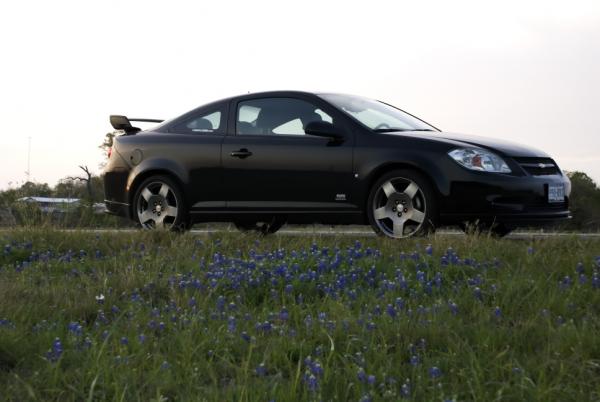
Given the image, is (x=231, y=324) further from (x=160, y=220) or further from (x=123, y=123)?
(x=123, y=123)

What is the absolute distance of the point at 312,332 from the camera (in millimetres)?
3830

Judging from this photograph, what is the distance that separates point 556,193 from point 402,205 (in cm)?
155

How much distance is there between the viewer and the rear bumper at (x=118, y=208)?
353 inches

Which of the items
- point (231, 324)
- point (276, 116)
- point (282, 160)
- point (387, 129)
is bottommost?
point (231, 324)

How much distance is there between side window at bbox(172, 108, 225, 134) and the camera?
28.3 ft

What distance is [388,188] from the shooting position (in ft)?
24.5

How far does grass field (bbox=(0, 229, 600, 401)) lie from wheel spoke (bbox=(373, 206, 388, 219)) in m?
1.38

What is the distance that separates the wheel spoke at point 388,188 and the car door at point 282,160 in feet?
1.26

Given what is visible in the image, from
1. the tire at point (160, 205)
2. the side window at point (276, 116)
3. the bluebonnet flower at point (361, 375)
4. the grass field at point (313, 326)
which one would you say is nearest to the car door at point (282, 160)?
the side window at point (276, 116)

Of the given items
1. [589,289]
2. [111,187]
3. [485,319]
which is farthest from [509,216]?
[111,187]

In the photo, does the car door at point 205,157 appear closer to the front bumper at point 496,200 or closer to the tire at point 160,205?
the tire at point 160,205

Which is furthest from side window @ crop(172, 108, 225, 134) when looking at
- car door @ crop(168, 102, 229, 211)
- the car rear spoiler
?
the car rear spoiler

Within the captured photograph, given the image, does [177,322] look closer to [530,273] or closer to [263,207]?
[530,273]

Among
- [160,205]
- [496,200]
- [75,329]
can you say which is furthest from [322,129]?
[75,329]
